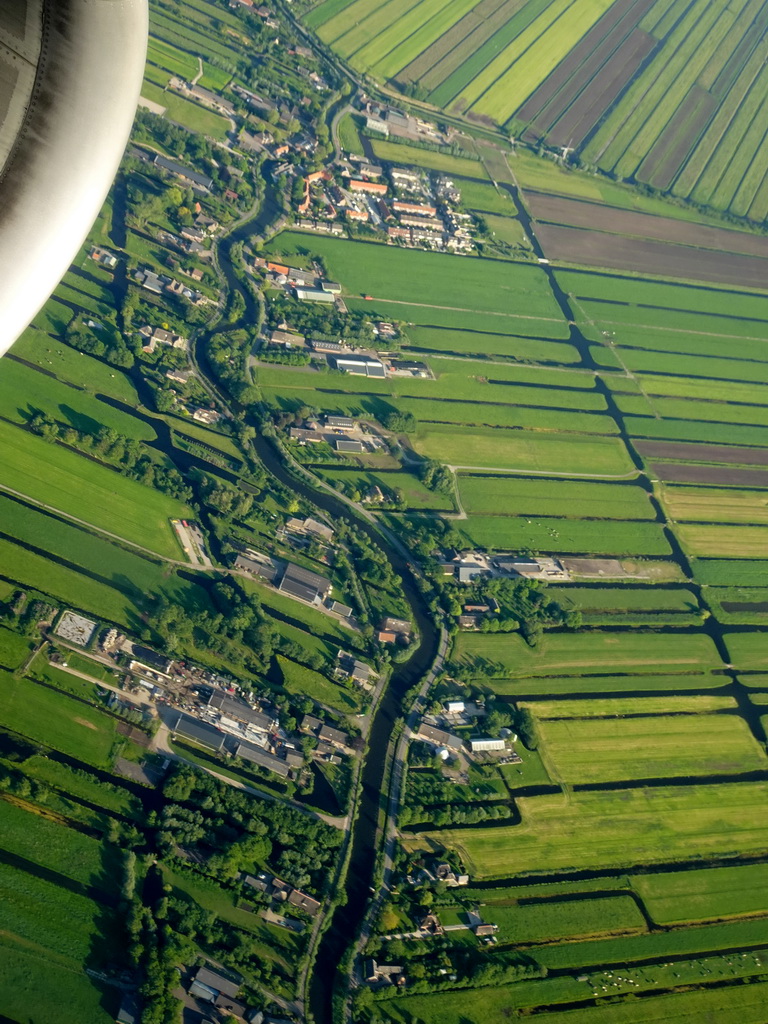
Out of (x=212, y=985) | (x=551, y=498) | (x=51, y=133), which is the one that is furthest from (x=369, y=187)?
(x=51, y=133)

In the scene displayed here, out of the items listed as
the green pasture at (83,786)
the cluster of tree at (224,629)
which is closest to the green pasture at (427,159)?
the cluster of tree at (224,629)

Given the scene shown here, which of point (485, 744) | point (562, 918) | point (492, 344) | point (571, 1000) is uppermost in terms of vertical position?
point (492, 344)

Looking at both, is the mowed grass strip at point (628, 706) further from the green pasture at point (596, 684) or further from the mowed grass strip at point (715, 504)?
the mowed grass strip at point (715, 504)

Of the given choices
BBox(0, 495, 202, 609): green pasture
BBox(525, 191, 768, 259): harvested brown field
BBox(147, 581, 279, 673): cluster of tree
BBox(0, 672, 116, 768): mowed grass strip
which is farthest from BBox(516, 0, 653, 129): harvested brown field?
BBox(0, 672, 116, 768): mowed grass strip

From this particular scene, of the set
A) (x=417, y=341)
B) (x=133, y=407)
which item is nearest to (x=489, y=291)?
(x=417, y=341)

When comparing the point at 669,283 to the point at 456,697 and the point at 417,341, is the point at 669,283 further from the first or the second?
the point at 456,697

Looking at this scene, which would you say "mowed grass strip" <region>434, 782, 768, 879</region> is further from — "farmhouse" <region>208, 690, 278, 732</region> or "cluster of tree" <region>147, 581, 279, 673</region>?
"cluster of tree" <region>147, 581, 279, 673</region>

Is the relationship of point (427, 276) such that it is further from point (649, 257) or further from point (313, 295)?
point (649, 257)

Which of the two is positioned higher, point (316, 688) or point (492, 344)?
point (492, 344)
